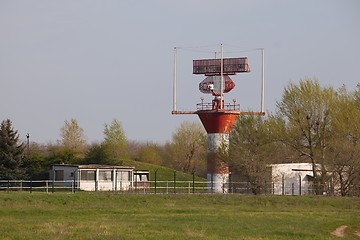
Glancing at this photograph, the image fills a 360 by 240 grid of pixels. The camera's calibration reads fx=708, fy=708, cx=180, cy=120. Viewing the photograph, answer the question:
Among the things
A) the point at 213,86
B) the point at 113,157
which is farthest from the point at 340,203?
the point at 113,157

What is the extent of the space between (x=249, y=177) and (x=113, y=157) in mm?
23442

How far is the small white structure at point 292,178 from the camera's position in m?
64.1

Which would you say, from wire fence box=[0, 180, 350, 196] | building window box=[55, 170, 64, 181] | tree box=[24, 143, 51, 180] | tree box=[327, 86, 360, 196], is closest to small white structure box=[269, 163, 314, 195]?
wire fence box=[0, 180, 350, 196]

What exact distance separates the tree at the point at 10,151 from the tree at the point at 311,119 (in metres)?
26.1

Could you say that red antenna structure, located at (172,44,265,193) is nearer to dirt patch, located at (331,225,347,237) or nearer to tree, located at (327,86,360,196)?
tree, located at (327,86,360,196)

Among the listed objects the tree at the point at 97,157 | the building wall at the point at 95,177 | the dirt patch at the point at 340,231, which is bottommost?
the dirt patch at the point at 340,231

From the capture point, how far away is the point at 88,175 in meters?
65.1

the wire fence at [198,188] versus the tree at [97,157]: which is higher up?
the tree at [97,157]

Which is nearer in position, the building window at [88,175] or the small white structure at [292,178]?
the small white structure at [292,178]

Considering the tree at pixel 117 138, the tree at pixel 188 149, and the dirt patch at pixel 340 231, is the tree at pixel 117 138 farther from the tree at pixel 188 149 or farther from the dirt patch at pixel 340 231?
the dirt patch at pixel 340 231

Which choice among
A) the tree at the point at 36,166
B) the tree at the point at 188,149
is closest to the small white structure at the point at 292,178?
the tree at the point at 36,166

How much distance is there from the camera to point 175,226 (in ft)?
103

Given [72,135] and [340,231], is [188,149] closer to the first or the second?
[72,135]

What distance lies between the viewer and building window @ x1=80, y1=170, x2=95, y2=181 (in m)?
64.9
